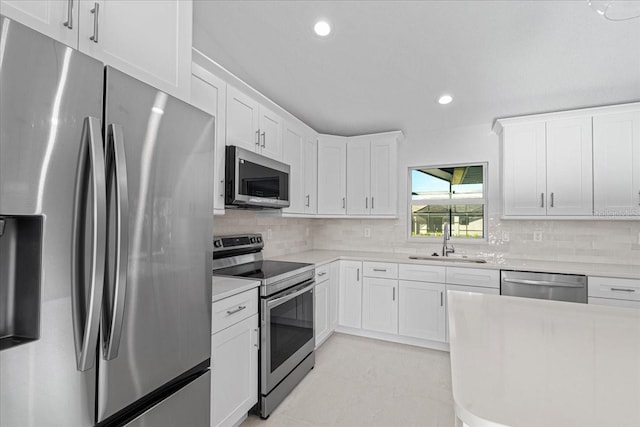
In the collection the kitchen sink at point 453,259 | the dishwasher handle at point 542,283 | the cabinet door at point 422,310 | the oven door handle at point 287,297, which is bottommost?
the cabinet door at point 422,310

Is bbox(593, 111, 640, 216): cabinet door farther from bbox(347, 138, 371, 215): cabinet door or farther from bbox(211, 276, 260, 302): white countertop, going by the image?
bbox(211, 276, 260, 302): white countertop

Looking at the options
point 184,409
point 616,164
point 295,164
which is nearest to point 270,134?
point 295,164

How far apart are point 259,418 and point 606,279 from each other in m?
2.91

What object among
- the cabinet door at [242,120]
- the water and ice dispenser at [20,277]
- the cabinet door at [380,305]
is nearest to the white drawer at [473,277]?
the cabinet door at [380,305]

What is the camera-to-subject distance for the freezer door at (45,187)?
72 cm

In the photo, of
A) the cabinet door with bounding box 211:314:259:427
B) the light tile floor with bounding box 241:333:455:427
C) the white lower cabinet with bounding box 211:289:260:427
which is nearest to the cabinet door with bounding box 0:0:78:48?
the white lower cabinet with bounding box 211:289:260:427

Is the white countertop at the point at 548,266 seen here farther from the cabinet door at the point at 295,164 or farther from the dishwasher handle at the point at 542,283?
the cabinet door at the point at 295,164

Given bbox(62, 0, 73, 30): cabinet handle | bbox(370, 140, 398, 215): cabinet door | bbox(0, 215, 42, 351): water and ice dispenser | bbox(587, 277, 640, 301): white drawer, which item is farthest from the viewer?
bbox(370, 140, 398, 215): cabinet door

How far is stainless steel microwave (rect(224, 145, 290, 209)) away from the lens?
2203mm

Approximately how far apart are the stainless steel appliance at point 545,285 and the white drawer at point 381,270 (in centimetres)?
100

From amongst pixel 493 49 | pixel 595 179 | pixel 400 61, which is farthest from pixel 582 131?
pixel 400 61

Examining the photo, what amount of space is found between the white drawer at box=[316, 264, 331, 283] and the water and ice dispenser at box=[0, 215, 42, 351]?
7.69 ft

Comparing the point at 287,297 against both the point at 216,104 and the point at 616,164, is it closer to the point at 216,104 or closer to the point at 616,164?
the point at 216,104

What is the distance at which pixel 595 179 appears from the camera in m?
2.89
